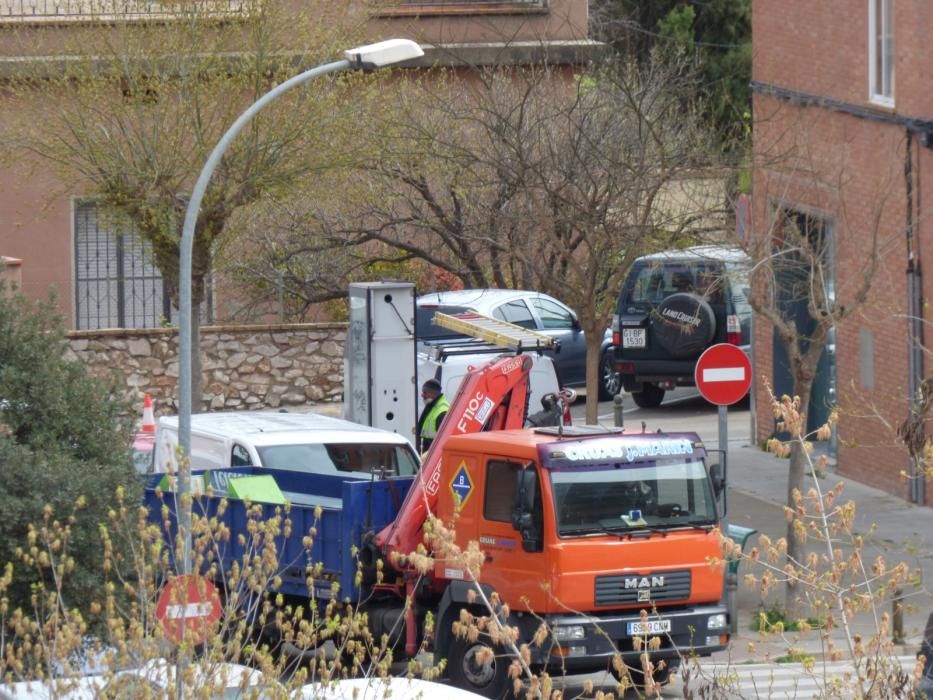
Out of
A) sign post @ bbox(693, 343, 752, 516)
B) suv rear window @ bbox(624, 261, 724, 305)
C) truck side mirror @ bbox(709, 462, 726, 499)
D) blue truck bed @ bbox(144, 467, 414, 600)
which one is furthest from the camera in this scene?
suv rear window @ bbox(624, 261, 724, 305)

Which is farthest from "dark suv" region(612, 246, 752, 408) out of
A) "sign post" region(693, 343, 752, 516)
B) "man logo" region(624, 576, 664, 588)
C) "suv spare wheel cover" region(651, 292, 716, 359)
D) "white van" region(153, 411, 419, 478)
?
"man logo" region(624, 576, 664, 588)

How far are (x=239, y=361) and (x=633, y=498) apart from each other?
1482 cm

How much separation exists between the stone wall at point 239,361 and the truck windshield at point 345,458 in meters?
10.9

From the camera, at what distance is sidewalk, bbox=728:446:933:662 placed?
13.9 metres

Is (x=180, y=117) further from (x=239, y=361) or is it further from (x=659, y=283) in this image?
(x=659, y=283)

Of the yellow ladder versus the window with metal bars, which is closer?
the yellow ladder

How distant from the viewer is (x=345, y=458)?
14.7 metres

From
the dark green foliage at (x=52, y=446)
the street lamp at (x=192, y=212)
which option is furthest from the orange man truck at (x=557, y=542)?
the street lamp at (x=192, y=212)

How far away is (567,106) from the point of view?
2208 cm

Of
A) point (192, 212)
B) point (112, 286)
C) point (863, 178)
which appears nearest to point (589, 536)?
point (192, 212)

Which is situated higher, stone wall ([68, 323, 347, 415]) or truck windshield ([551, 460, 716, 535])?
stone wall ([68, 323, 347, 415])

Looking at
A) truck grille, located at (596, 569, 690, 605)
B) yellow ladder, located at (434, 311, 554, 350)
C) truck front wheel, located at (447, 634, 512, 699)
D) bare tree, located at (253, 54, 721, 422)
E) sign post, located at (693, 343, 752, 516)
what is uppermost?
bare tree, located at (253, 54, 721, 422)

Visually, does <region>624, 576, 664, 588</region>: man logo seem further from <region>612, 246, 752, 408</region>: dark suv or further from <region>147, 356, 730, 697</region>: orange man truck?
<region>612, 246, 752, 408</region>: dark suv

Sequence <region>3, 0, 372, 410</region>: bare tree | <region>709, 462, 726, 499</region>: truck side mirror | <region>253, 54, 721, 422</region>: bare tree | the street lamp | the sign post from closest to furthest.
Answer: <region>709, 462, 726, 499</region>: truck side mirror, the street lamp, the sign post, <region>253, 54, 721, 422</region>: bare tree, <region>3, 0, 372, 410</region>: bare tree
